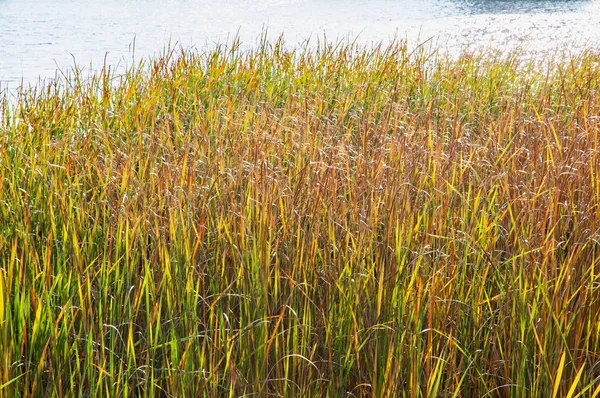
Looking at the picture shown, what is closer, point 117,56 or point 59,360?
point 59,360

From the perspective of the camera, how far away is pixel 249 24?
16594 mm

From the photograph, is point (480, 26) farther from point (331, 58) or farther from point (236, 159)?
point (236, 159)

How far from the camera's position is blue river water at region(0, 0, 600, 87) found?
11656mm

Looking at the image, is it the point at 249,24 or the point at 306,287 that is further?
the point at 249,24

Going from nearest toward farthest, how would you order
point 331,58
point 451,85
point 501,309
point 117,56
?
point 501,309
point 451,85
point 331,58
point 117,56

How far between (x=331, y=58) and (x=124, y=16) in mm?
13319

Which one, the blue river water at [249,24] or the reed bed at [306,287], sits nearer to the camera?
the reed bed at [306,287]

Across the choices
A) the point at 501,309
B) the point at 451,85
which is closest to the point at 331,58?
the point at 451,85

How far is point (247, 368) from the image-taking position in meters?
1.77

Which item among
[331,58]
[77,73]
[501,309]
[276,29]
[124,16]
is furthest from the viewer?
[124,16]

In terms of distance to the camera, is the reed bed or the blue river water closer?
the reed bed

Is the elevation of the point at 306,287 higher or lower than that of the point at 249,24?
higher

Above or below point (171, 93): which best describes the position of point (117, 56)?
below

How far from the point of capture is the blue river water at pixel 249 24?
11.7 meters
